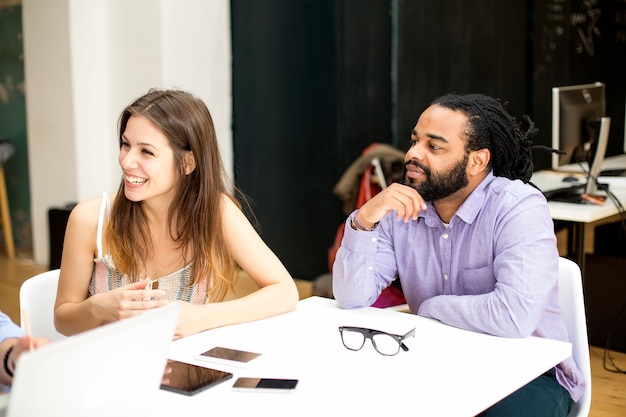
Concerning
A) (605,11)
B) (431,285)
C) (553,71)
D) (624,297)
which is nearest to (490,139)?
(431,285)

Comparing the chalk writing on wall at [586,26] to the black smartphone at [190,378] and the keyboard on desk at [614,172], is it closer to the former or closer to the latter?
the keyboard on desk at [614,172]

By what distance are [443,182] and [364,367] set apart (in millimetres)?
745

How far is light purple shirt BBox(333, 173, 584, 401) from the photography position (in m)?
2.12

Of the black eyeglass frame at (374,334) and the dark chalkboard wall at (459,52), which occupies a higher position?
the dark chalkboard wall at (459,52)

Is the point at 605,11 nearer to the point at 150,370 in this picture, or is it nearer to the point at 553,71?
the point at 553,71

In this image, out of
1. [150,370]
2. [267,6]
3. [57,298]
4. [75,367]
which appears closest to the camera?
[75,367]

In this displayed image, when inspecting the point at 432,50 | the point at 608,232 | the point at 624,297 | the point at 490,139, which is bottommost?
the point at 624,297

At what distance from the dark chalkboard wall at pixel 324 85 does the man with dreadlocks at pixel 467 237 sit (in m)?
2.72

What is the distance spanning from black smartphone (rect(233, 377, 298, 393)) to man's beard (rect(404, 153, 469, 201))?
870 mm

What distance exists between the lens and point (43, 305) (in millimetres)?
2361

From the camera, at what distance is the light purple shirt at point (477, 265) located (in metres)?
2.12

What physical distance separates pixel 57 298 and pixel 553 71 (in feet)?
17.3

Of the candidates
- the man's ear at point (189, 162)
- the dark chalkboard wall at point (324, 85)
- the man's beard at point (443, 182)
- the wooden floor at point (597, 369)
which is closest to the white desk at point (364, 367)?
the man's beard at point (443, 182)

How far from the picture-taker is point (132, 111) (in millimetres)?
2301
